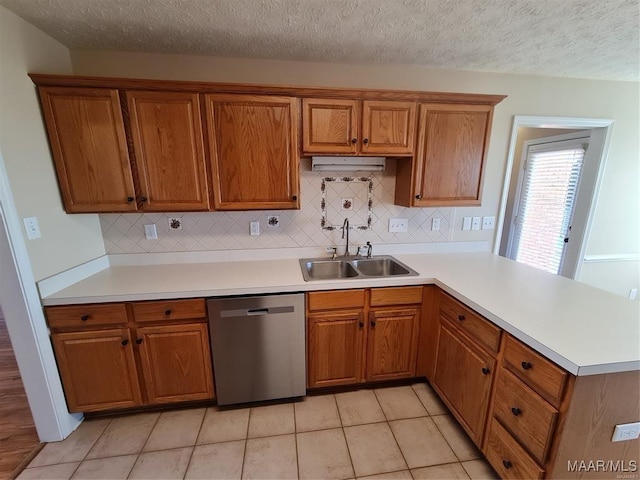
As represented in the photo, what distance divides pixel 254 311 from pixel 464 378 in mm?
1336

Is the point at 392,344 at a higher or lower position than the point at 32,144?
lower

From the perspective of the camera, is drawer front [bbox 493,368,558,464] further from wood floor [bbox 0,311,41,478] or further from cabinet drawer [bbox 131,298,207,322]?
wood floor [bbox 0,311,41,478]

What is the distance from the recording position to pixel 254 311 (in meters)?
1.71

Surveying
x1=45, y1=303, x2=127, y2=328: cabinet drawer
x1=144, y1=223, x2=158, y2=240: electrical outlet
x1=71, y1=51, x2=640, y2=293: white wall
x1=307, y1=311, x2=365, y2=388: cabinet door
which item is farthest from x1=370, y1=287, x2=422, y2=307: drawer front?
x1=144, y1=223, x2=158, y2=240: electrical outlet

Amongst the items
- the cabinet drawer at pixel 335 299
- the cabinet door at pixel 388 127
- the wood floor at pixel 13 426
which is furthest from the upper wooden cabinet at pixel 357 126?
the wood floor at pixel 13 426

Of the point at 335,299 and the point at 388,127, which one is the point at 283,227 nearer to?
the point at 335,299

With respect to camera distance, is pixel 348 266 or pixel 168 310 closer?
pixel 168 310

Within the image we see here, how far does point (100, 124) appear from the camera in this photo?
1635mm

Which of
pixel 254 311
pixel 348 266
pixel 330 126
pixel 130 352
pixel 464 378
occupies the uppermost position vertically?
pixel 330 126

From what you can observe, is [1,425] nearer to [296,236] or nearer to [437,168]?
[296,236]

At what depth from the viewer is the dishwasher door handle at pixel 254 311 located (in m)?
1.68

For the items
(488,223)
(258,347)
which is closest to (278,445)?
(258,347)

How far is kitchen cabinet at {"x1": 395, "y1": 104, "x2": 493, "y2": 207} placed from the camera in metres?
1.92

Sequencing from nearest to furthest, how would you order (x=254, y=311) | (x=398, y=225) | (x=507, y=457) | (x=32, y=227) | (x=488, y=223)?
(x=507, y=457), (x=32, y=227), (x=254, y=311), (x=398, y=225), (x=488, y=223)
